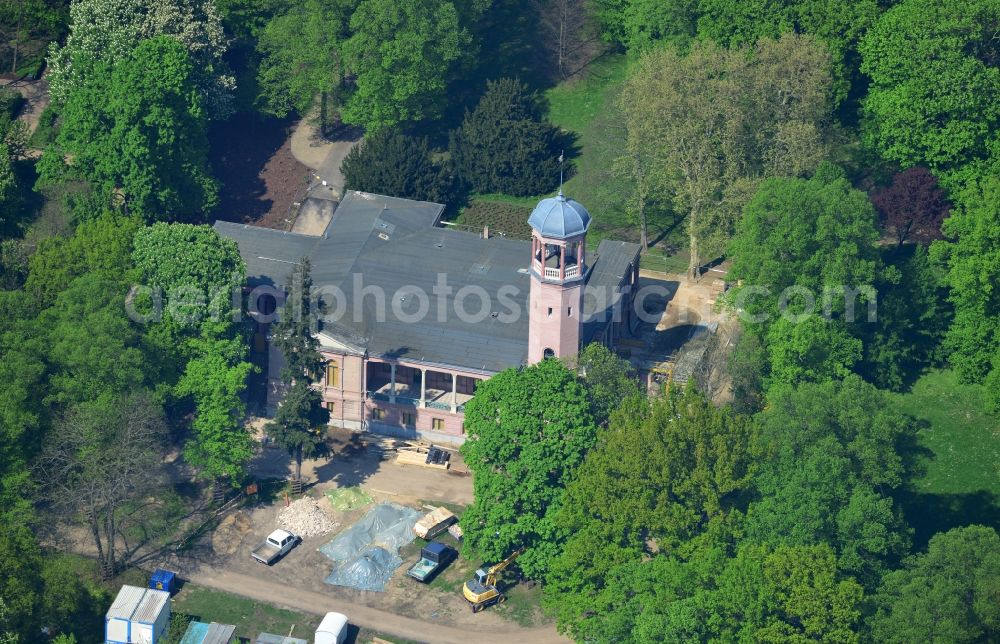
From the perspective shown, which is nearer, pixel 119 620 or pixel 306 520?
pixel 119 620

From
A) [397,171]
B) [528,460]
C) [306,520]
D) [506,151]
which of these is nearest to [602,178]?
[506,151]

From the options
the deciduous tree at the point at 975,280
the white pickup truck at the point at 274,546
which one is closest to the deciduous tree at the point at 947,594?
the deciduous tree at the point at 975,280

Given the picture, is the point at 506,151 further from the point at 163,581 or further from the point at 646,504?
the point at 163,581

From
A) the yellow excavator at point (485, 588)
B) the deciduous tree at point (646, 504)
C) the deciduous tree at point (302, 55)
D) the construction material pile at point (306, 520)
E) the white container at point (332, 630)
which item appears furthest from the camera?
the deciduous tree at point (302, 55)

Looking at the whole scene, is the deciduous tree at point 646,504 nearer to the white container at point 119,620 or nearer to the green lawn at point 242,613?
the green lawn at point 242,613

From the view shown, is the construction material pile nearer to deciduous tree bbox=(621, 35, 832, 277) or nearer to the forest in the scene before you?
the forest

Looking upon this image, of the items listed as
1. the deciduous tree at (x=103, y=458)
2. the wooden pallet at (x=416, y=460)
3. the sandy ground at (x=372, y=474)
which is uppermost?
the deciduous tree at (x=103, y=458)

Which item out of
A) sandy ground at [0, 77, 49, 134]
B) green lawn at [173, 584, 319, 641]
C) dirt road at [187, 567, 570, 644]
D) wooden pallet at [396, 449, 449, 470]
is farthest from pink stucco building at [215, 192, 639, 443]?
sandy ground at [0, 77, 49, 134]

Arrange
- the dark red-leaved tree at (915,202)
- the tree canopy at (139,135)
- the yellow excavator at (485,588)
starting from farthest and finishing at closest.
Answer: the tree canopy at (139,135) → the dark red-leaved tree at (915,202) → the yellow excavator at (485,588)
